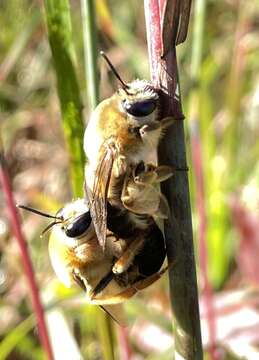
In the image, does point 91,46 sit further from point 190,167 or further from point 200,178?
point 190,167

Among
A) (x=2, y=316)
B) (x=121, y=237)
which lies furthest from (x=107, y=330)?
(x=2, y=316)

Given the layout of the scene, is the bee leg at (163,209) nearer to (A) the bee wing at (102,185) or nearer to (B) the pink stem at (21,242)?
(A) the bee wing at (102,185)

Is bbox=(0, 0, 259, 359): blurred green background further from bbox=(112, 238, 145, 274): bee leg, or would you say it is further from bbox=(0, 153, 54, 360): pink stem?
bbox=(112, 238, 145, 274): bee leg

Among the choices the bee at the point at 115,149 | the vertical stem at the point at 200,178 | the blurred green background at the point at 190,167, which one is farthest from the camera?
the blurred green background at the point at 190,167

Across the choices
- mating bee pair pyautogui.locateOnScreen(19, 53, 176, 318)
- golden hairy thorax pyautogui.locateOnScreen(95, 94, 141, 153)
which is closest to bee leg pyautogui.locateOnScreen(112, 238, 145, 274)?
mating bee pair pyautogui.locateOnScreen(19, 53, 176, 318)

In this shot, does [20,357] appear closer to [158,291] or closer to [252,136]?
[158,291]

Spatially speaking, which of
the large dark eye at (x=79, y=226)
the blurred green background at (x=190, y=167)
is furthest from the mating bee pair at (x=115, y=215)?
the blurred green background at (x=190, y=167)

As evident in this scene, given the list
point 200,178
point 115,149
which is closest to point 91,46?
point 115,149
